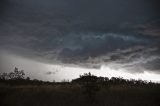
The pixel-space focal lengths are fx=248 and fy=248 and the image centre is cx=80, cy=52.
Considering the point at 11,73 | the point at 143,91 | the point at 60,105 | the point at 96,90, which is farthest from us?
the point at 11,73

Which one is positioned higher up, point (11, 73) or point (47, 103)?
point (11, 73)

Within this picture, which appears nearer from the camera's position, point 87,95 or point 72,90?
point 87,95

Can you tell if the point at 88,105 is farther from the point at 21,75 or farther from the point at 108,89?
the point at 21,75

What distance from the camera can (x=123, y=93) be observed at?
40.9m

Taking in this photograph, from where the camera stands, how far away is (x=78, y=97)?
39938 millimetres

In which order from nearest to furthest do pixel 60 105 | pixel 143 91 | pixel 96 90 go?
pixel 60 105
pixel 96 90
pixel 143 91

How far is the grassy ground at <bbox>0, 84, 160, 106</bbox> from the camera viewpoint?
36.6m

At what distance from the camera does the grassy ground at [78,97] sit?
36.6 m

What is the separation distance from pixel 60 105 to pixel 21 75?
44629 mm

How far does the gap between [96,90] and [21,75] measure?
4387cm

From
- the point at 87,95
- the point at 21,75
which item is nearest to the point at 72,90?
the point at 87,95

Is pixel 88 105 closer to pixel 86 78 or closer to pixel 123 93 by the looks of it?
pixel 86 78

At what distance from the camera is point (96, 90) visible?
38.7 metres

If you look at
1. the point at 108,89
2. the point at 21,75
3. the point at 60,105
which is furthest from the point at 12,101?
the point at 21,75
